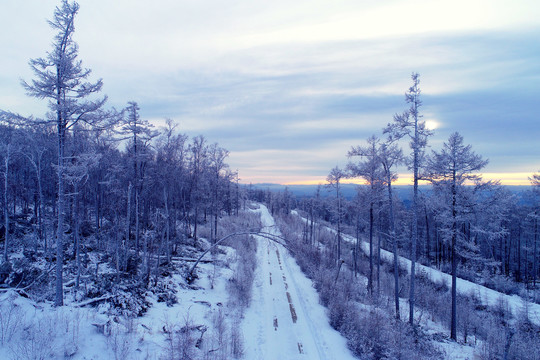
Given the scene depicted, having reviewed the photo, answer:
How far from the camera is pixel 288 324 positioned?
11.5 metres

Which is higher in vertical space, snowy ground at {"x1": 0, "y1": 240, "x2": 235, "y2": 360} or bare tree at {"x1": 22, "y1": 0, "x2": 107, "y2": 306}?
bare tree at {"x1": 22, "y1": 0, "x2": 107, "y2": 306}

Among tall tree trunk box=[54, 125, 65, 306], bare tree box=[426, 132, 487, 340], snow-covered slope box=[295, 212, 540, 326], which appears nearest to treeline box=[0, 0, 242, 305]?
tall tree trunk box=[54, 125, 65, 306]

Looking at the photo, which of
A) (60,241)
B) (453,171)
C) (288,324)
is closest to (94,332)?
(60,241)

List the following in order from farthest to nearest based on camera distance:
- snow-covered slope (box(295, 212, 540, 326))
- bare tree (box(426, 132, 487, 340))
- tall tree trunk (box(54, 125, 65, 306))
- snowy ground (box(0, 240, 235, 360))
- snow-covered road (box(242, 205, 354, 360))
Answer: snow-covered slope (box(295, 212, 540, 326))
bare tree (box(426, 132, 487, 340))
snow-covered road (box(242, 205, 354, 360))
tall tree trunk (box(54, 125, 65, 306))
snowy ground (box(0, 240, 235, 360))

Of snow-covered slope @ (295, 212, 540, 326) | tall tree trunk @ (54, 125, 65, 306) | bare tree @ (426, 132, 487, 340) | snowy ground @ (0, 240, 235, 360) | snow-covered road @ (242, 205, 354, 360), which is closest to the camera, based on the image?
snowy ground @ (0, 240, 235, 360)

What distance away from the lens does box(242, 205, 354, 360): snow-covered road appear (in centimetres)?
927

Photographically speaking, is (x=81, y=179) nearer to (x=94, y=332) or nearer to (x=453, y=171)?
(x=94, y=332)

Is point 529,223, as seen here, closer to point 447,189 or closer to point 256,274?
point 447,189

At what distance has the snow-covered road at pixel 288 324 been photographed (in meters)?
9.27

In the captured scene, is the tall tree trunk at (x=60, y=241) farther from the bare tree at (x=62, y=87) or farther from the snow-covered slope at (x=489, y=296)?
the snow-covered slope at (x=489, y=296)

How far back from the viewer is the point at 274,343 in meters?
9.86

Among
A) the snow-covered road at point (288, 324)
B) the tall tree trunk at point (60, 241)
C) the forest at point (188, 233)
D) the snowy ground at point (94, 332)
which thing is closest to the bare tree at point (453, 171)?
the forest at point (188, 233)

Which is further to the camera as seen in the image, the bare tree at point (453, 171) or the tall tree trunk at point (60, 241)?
the bare tree at point (453, 171)

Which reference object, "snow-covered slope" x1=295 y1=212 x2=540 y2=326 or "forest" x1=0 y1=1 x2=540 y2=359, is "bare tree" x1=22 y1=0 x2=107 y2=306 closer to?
"forest" x1=0 y1=1 x2=540 y2=359
